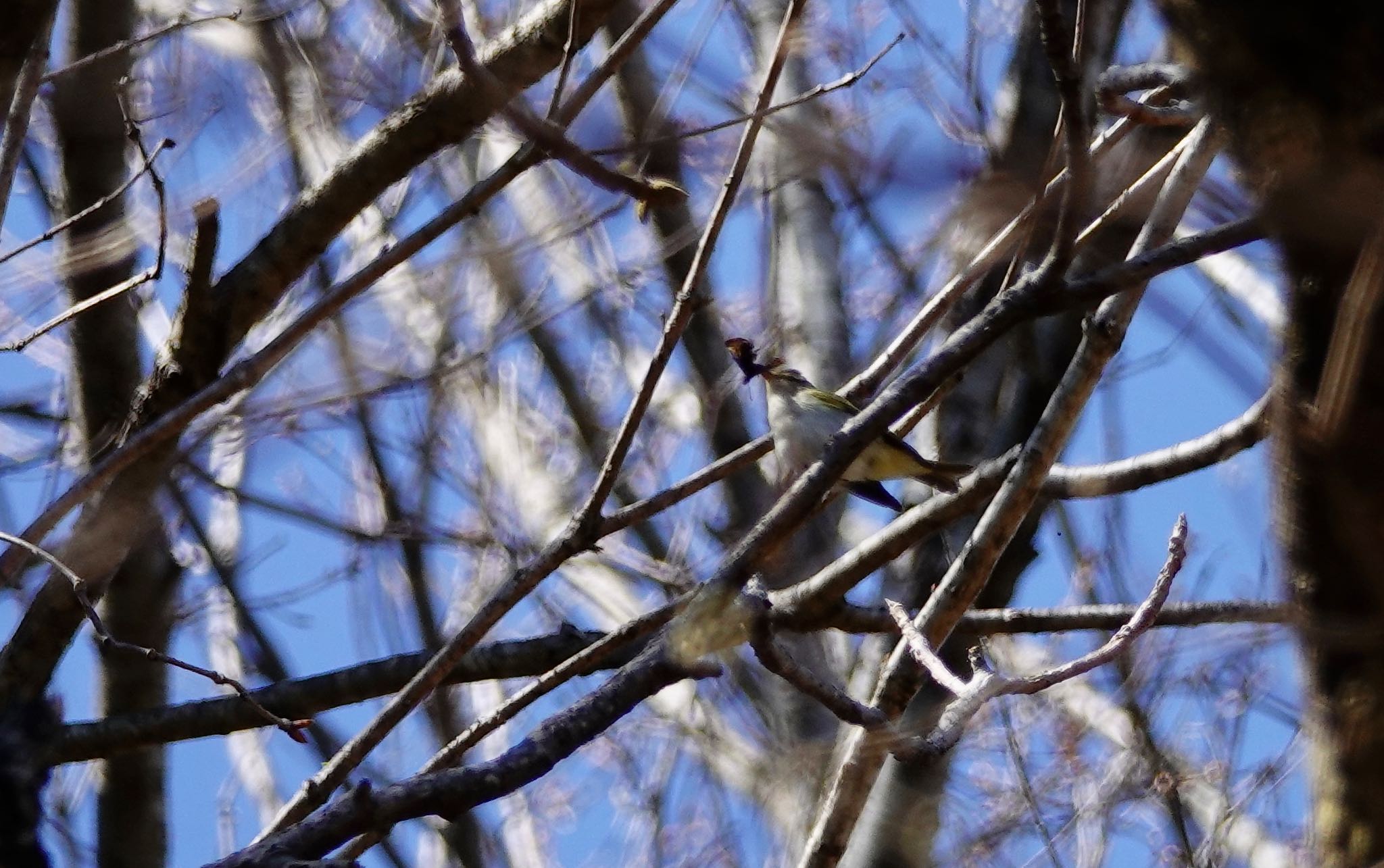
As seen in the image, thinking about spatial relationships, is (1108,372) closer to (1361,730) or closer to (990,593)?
(990,593)

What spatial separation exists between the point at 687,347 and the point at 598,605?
158 cm

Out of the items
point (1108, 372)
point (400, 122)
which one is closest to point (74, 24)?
point (400, 122)

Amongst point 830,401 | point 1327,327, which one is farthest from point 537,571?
point 830,401

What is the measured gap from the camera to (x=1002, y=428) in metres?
3.66

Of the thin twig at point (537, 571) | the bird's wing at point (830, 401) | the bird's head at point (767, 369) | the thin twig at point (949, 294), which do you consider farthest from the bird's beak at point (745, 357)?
the thin twig at point (537, 571)

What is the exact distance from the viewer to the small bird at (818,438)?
13.8ft

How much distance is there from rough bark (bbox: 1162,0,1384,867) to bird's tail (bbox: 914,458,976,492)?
2.98m

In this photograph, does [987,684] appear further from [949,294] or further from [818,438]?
[818,438]

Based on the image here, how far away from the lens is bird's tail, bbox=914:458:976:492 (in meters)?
4.12

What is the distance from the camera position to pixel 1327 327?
105cm

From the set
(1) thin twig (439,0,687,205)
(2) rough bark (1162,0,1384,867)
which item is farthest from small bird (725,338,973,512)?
(2) rough bark (1162,0,1384,867)

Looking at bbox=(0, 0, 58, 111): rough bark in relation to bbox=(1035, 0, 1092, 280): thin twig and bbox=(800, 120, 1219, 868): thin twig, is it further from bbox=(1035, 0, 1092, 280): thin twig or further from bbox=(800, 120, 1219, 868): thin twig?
bbox=(800, 120, 1219, 868): thin twig

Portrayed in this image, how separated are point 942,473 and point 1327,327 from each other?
10.4 ft

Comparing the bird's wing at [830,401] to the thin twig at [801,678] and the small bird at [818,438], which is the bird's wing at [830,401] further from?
the thin twig at [801,678]
